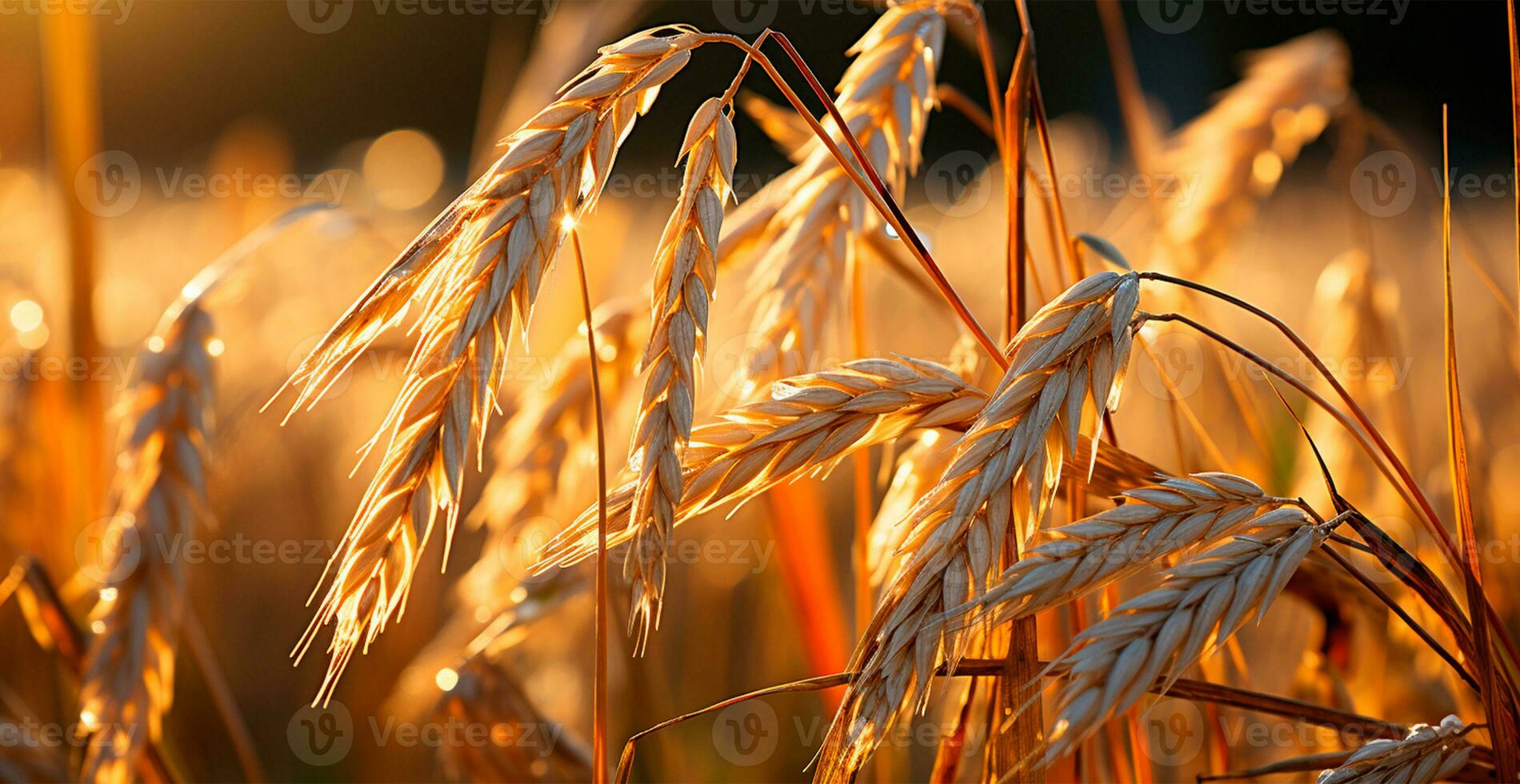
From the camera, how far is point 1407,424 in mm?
907

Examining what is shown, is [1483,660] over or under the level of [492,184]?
under

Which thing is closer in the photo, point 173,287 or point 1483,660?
point 1483,660

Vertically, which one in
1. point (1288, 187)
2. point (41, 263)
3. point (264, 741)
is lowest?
point (264, 741)

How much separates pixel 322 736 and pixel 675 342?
30.7 inches

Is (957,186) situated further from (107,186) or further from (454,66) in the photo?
(454,66)

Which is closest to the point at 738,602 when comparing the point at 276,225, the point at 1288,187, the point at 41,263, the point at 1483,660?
the point at 276,225

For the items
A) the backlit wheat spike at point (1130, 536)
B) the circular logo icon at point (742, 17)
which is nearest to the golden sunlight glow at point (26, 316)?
the backlit wheat spike at point (1130, 536)

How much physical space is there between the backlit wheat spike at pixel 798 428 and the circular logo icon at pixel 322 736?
0.66m

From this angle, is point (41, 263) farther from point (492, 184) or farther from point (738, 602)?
point (492, 184)

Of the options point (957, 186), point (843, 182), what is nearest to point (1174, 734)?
point (843, 182)

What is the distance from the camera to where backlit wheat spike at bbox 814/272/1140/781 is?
1.08 feet

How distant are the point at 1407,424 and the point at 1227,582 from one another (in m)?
0.71

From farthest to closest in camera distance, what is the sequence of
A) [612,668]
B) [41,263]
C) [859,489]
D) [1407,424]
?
[41,263] < [1407,424] < [612,668] < [859,489]

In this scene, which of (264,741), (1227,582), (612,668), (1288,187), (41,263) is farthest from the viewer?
(1288,187)
